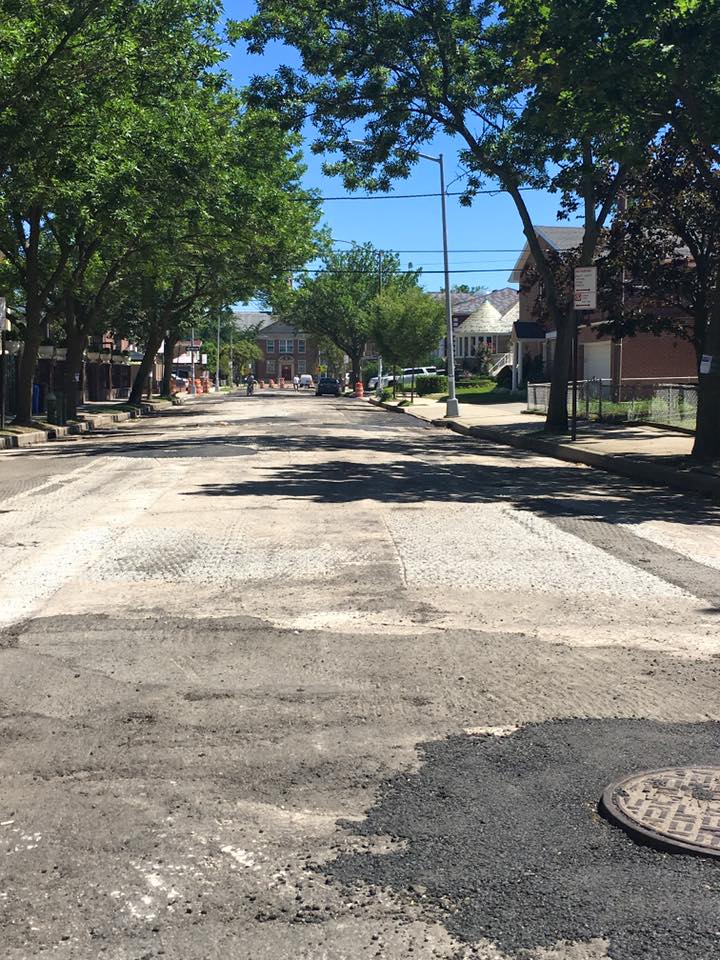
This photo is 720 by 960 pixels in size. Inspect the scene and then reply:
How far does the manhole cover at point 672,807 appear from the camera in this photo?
3.58m

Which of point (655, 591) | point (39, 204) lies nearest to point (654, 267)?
point (39, 204)

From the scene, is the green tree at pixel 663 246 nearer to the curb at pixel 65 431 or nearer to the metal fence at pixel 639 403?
the metal fence at pixel 639 403

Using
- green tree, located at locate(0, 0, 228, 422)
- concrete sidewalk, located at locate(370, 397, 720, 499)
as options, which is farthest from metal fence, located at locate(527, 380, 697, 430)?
green tree, located at locate(0, 0, 228, 422)

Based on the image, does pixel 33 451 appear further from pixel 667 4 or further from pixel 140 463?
pixel 667 4

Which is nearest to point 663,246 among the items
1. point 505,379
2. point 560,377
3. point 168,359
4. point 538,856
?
point 560,377

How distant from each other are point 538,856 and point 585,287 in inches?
720

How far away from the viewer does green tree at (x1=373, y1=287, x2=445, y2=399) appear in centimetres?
5556

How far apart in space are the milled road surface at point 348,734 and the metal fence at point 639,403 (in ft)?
51.4

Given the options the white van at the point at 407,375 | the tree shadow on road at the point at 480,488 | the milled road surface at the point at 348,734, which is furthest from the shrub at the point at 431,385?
the milled road surface at the point at 348,734

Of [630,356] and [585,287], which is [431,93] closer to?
[585,287]

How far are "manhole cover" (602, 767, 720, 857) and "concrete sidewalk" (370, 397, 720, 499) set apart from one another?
10408mm

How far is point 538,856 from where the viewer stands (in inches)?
138

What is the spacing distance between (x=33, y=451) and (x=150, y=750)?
60.9 ft

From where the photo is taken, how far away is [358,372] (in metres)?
94.6
